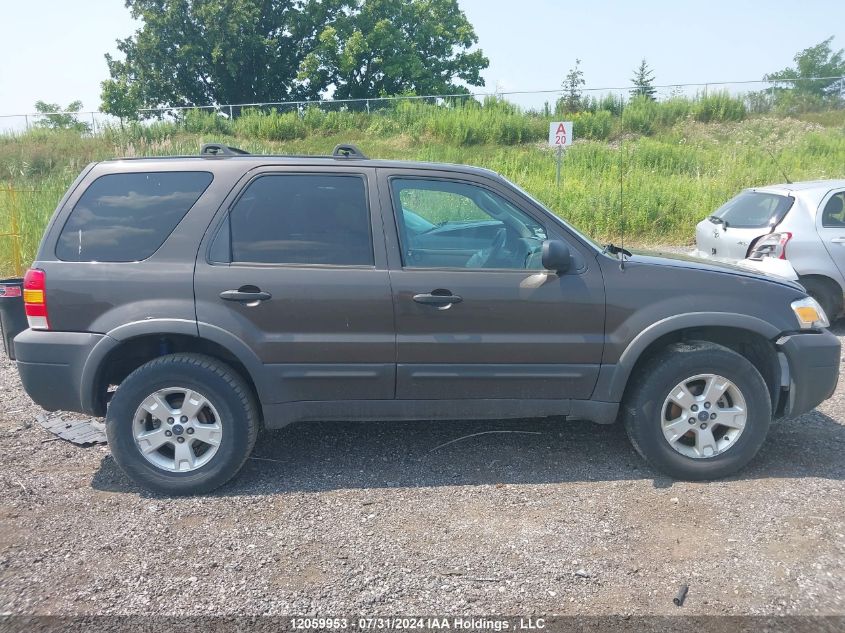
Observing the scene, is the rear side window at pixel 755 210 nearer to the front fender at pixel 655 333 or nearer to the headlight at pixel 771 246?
the headlight at pixel 771 246

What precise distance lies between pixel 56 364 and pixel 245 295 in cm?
112

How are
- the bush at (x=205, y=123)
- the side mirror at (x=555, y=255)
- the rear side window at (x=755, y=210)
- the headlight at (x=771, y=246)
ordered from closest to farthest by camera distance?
the side mirror at (x=555, y=255) < the headlight at (x=771, y=246) < the rear side window at (x=755, y=210) < the bush at (x=205, y=123)

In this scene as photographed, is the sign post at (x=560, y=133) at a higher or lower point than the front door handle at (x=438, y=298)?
higher

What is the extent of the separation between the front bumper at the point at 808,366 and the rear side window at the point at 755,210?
3.90 metres

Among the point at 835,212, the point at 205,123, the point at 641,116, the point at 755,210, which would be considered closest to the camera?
the point at 835,212

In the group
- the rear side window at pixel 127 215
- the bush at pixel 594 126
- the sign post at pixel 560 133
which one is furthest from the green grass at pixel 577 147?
the rear side window at pixel 127 215

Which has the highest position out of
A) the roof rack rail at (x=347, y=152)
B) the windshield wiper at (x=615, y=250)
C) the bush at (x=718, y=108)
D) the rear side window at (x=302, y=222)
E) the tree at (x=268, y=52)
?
the tree at (x=268, y=52)

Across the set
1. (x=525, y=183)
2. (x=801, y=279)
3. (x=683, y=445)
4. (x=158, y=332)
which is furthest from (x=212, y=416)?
(x=525, y=183)

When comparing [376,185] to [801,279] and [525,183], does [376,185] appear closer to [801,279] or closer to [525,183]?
[801,279]

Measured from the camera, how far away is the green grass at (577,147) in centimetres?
1526

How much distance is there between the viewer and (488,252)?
4.26 metres

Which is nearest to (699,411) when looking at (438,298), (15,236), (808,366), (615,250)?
(808,366)

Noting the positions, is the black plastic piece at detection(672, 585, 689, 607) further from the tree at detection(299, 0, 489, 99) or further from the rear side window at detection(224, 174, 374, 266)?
the tree at detection(299, 0, 489, 99)

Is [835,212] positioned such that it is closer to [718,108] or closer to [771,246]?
[771,246]
